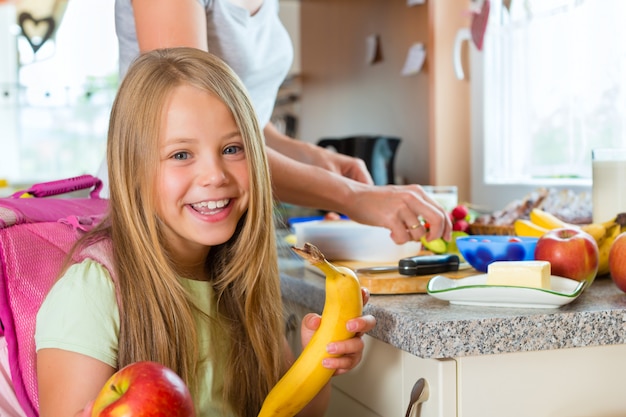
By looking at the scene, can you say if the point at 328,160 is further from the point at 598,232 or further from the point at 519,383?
the point at 519,383

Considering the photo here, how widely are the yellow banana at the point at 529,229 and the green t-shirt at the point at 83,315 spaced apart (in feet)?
2.66

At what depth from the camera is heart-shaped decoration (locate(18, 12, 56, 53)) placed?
4.41 m

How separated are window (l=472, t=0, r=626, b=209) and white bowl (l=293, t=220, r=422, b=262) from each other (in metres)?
0.75

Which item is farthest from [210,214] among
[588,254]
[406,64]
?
[406,64]

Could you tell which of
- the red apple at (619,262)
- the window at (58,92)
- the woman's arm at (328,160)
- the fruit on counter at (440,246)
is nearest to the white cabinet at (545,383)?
the red apple at (619,262)

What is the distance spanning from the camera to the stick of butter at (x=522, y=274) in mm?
1025

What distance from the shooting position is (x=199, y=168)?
1.04 m

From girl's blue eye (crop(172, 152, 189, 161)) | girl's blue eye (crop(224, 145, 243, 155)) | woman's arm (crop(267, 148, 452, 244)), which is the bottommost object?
woman's arm (crop(267, 148, 452, 244))

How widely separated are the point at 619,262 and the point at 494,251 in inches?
7.5

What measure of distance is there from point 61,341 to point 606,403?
26.9 inches

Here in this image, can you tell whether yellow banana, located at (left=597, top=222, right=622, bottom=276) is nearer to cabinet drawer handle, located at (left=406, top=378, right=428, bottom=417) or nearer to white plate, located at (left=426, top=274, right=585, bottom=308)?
white plate, located at (left=426, top=274, right=585, bottom=308)

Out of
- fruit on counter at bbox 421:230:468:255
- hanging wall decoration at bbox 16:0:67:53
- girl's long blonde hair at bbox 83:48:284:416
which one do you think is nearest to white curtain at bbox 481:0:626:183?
fruit on counter at bbox 421:230:468:255

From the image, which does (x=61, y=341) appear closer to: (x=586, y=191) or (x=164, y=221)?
(x=164, y=221)

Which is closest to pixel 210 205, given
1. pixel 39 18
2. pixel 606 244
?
pixel 606 244
